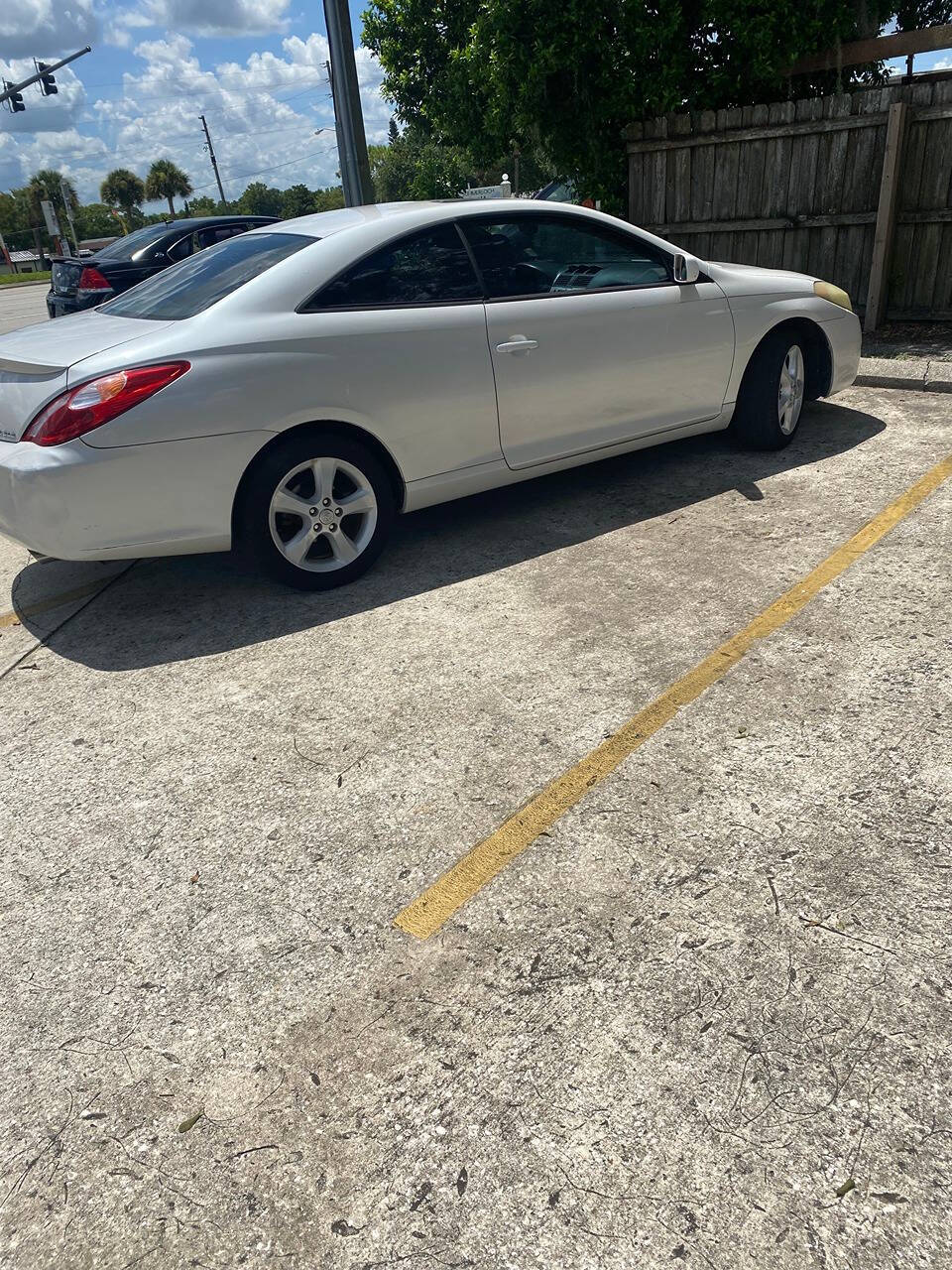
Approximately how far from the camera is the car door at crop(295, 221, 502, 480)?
407cm

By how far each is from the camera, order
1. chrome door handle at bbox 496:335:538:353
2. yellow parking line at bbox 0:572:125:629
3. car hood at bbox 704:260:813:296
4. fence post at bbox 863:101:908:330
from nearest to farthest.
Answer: yellow parking line at bbox 0:572:125:629, chrome door handle at bbox 496:335:538:353, car hood at bbox 704:260:813:296, fence post at bbox 863:101:908:330

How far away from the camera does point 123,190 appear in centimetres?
11606

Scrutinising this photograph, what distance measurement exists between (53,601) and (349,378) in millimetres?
1788

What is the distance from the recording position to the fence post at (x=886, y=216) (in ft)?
27.3

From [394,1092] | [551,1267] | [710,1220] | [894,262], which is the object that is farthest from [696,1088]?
[894,262]

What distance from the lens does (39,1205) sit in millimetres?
1771

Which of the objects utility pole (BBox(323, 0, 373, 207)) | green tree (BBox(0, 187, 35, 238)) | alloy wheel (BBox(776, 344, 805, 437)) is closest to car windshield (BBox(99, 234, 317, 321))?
alloy wheel (BBox(776, 344, 805, 437))

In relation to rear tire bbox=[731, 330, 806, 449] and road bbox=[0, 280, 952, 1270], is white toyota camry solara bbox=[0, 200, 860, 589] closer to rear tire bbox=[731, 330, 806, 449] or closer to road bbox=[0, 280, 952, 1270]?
rear tire bbox=[731, 330, 806, 449]

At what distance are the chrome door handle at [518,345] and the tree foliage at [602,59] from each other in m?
6.29

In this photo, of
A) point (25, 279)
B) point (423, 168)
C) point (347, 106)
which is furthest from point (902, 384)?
point (25, 279)

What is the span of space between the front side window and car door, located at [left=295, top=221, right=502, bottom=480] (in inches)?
6.0

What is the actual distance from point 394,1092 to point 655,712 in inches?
63.9

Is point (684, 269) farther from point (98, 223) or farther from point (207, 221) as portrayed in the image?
point (98, 223)

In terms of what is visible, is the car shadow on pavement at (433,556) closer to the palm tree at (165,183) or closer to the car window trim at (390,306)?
the car window trim at (390,306)
